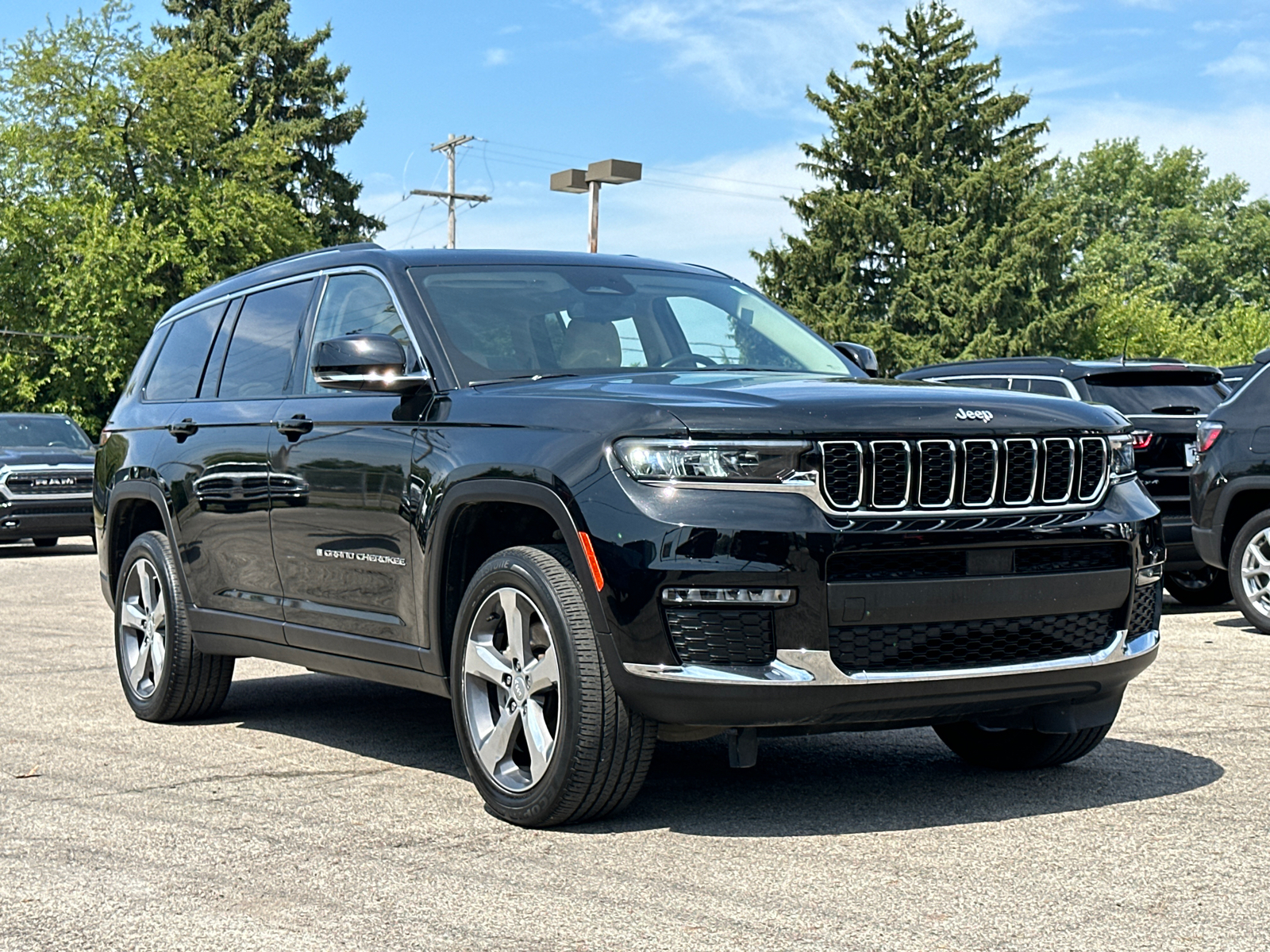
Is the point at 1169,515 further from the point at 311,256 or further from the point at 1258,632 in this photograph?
the point at 311,256

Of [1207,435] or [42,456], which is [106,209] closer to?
[42,456]

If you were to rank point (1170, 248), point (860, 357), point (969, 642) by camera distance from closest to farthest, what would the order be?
point (969, 642) → point (860, 357) → point (1170, 248)

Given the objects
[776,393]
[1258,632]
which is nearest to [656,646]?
[776,393]

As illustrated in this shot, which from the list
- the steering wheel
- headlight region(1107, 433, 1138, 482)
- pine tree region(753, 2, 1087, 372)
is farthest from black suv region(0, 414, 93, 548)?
pine tree region(753, 2, 1087, 372)

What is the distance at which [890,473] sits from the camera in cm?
467

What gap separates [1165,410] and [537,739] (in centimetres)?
770

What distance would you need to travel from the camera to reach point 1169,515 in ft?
36.8

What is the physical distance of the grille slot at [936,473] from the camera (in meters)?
4.70

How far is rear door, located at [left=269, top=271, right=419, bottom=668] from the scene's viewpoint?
5.61m

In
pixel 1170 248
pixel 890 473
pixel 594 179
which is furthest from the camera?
pixel 1170 248

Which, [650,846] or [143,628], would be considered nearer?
[650,846]

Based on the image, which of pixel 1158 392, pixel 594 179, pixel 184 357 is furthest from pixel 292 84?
pixel 184 357

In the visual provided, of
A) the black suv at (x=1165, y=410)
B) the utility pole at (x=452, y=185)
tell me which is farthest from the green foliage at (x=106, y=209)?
the black suv at (x=1165, y=410)

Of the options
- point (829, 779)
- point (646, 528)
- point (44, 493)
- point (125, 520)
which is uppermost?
point (646, 528)
